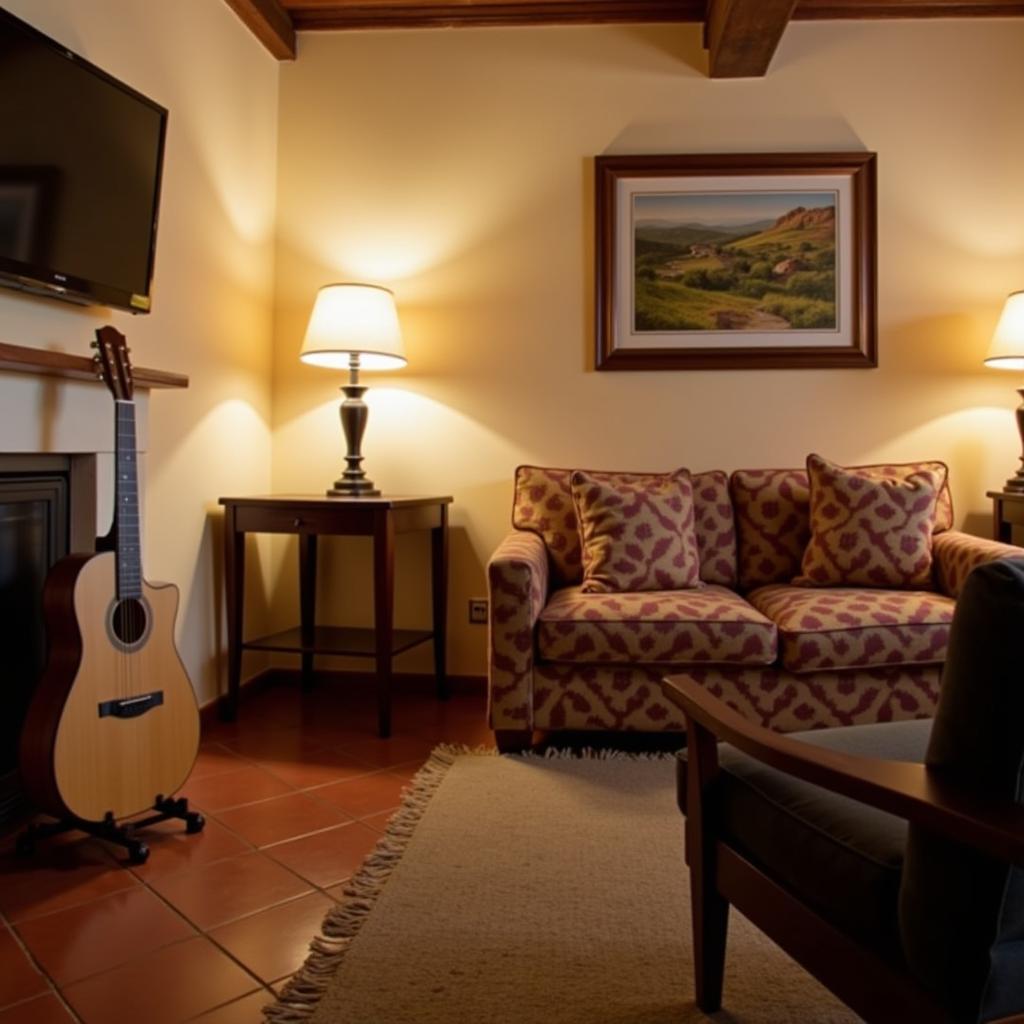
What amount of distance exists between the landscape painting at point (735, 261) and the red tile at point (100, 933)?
2.48 meters

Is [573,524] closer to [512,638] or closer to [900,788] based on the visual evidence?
[512,638]

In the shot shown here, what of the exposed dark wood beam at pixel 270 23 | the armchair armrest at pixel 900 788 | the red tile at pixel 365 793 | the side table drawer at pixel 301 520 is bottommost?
the red tile at pixel 365 793

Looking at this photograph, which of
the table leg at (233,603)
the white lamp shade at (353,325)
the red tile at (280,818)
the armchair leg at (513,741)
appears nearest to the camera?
the red tile at (280,818)

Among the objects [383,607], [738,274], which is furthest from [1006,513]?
[383,607]

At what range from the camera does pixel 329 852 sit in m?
1.80

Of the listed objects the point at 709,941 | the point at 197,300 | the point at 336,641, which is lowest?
the point at 709,941

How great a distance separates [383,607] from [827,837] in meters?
1.78

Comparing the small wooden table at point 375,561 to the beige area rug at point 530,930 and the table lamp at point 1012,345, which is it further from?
the table lamp at point 1012,345

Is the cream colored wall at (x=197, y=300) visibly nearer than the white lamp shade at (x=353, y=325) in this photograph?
Yes

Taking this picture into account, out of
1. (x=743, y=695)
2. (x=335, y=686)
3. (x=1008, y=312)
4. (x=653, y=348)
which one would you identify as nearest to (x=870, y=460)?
(x=1008, y=312)

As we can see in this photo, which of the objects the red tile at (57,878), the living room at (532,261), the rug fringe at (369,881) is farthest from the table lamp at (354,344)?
the red tile at (57,878)

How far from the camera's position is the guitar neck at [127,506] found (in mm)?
1789

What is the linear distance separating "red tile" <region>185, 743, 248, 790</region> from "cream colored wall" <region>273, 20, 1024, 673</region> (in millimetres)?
873

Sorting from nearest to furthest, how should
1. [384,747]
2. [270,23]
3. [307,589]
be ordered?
[384,747] < [270,23] < [307,589]
